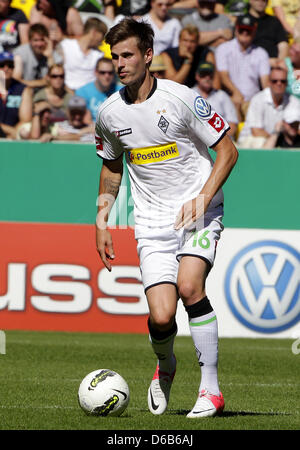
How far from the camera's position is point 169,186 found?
6520 millimetres

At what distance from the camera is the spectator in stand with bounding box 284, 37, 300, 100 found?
1351cm

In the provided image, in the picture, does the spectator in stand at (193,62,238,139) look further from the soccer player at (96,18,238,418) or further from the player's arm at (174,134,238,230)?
the player's arm at (174,134,238,230)

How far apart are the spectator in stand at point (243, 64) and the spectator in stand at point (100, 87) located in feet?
5.36

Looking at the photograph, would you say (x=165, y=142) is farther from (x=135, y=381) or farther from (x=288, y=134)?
(x=288, y=134)

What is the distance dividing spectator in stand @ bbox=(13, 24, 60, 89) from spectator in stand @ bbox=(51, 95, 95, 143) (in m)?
1.19

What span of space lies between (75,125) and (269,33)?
3505 mm

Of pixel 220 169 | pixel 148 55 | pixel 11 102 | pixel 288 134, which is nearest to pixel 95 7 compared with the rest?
pixel 11 102

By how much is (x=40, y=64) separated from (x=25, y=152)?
2.55 meters

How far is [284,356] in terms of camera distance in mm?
10766

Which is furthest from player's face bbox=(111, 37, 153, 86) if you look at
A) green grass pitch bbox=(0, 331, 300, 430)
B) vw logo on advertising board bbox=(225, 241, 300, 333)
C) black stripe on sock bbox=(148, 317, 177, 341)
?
vw logo on advertising board bbox=(225, 241, 300, 333)

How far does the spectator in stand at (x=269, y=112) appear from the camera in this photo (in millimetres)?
13406

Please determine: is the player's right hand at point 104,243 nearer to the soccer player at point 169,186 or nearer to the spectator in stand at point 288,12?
the soccer player at point 169,186

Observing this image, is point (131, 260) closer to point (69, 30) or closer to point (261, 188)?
point (261, 188)

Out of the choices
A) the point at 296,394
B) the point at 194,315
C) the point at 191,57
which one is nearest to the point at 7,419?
the point at 194,315
